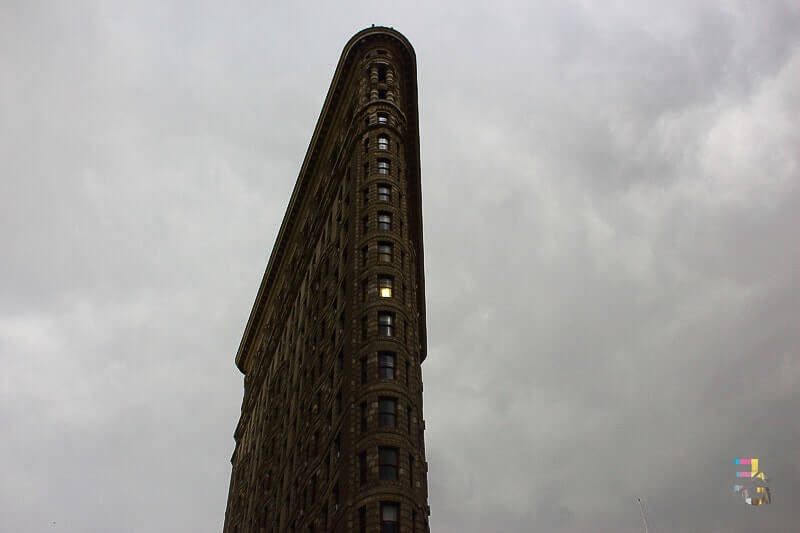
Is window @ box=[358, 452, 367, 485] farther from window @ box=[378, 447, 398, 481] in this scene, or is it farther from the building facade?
window @ box=[378, 447, 398, 481]

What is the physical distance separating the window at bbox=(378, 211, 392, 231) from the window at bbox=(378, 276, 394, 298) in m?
6.46

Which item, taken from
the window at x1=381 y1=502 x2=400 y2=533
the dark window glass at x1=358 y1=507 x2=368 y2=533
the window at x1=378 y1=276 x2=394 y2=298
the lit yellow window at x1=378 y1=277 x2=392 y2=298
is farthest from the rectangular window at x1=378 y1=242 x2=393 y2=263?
the dark window glass at x1=358 y1=507 x2=368 y2=533

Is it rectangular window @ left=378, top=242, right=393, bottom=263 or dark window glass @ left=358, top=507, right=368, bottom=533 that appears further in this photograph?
rectangular window @ left=378, top=242, right=393, bottom=263

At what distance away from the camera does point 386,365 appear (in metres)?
57.8

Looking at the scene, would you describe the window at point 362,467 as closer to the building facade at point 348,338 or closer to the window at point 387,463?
the building facade at point 348,338

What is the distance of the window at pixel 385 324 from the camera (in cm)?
6019

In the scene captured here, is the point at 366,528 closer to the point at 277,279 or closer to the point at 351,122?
the point at 351,122

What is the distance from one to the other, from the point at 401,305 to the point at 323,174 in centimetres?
4170

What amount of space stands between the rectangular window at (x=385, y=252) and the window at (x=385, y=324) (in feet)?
21.1

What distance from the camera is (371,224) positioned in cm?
6925

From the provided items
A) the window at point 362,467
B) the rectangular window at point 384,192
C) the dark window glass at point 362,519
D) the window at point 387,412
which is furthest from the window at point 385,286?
the dark window glass at point 362,519

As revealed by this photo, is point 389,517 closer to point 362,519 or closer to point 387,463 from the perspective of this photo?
point 362,519

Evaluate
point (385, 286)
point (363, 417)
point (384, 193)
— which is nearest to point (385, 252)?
point (385, 286)

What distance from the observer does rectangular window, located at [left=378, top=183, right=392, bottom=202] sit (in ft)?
236
